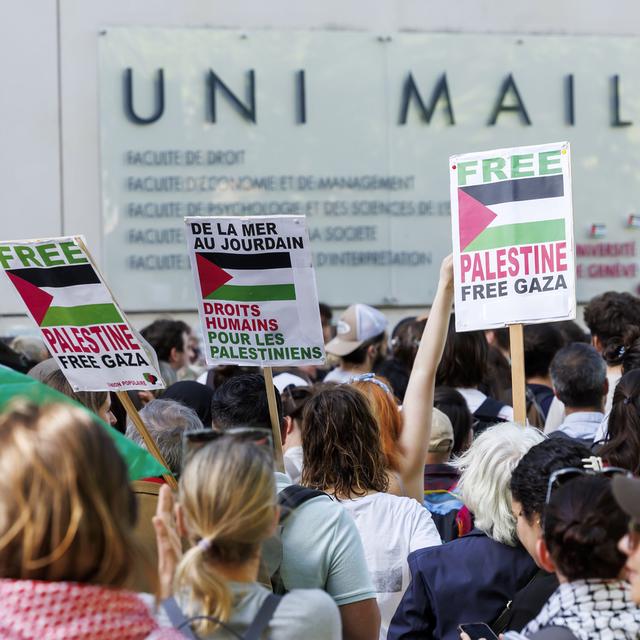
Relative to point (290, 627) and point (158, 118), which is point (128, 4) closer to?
point (158, 118)

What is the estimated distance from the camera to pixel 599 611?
6.97 ft

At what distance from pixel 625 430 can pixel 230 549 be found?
63.6 inches

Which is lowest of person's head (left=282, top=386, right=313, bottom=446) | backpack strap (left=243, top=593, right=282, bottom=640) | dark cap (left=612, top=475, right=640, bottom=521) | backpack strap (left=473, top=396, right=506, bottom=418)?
backpack strap (left=473, top=396, right=506, bottom=418)

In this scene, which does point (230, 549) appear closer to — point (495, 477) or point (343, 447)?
point (495, 477)

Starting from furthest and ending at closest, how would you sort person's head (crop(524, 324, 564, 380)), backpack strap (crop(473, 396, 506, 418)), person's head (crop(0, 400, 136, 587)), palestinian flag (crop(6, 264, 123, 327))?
person's head (crop(524, 324, 564, 380))
backpack strap (crop(473, 396, 506, 418))
palestinian flag (crop(6, 264, 123, 327))
person's head (crop(0, 400, 136, 587))

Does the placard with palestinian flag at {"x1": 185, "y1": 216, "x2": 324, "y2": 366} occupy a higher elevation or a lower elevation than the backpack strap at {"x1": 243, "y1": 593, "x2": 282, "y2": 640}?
higher

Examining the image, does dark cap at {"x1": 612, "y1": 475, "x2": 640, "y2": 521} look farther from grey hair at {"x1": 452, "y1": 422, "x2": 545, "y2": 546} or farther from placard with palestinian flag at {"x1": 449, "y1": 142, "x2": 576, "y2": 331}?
placard with palestinian flag at {"x1": 449, "y1": 142, "x2": 576, "y2": 331}

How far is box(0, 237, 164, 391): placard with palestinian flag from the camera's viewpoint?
381 cm

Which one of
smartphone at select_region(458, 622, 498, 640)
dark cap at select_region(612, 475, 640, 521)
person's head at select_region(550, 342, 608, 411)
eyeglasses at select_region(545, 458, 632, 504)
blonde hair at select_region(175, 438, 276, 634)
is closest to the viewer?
dark cap at select_region(612, 475, 640, 521)

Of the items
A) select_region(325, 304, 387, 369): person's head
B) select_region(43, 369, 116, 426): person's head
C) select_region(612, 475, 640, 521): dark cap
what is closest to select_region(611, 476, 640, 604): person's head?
select_region(612, 475, 640, 521): dark cap

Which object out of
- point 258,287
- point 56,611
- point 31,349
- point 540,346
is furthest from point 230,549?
point 31,349

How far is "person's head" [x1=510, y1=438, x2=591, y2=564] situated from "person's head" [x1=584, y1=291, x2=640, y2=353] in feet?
8.99

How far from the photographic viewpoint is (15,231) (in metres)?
9.91

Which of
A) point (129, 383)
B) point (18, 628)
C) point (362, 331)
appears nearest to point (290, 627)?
point (18, 628)
